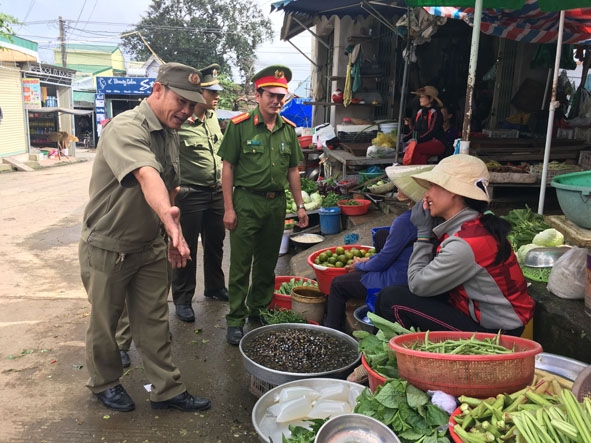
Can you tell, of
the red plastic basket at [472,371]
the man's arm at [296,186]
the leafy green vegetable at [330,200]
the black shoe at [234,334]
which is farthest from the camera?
the leafy green vegetable at [330,200]

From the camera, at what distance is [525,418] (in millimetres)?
1878

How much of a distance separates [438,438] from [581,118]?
8.16 meters

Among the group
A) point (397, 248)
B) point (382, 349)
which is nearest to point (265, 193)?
point (397, 248)

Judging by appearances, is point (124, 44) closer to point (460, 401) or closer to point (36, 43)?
point (36, 43)

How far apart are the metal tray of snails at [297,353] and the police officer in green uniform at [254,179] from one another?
72 centimetres

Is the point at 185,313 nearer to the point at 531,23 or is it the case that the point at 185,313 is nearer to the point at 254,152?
the point at 254,152

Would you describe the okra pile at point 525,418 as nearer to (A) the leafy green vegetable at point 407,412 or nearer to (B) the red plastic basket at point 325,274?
(A) the leafy green vegetable at point 407,412

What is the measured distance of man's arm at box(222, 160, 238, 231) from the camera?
14.1 feet

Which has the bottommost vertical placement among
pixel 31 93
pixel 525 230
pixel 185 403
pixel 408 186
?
pixel 185 403

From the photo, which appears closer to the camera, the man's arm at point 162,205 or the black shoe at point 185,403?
the man's arm at point 162,205

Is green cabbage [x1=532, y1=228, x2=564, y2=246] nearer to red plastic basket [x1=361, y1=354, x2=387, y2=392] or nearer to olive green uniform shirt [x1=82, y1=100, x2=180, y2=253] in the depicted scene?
red plastic basket [x1=361, y1=354, x2=387, y2=392]

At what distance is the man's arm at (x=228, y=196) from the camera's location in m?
4.29

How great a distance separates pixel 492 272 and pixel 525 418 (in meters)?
0.96

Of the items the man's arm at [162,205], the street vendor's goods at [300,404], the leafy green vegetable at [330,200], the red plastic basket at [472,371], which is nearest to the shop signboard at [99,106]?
the leafy green vegetable at [330,200]
